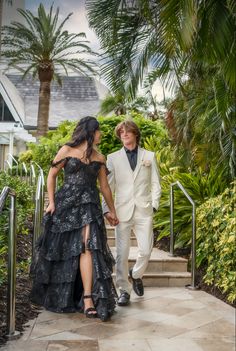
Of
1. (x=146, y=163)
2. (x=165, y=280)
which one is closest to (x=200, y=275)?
(x=165, y=280)

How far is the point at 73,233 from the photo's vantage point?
5.17 m

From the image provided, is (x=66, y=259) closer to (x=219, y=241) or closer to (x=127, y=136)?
(x=127, y=136)

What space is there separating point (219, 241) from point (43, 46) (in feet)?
65.8

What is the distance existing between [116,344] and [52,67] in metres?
23.0

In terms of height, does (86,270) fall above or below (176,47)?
below

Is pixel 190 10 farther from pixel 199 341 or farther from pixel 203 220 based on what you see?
pixel 199 341

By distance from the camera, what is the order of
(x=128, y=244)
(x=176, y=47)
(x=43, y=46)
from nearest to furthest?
(x=128, y=244) → (x=176, y=47) → (x=43, y=46)

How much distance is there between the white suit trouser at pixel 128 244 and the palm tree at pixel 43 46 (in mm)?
19904

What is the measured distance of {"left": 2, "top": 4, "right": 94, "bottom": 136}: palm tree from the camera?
24.6 meters

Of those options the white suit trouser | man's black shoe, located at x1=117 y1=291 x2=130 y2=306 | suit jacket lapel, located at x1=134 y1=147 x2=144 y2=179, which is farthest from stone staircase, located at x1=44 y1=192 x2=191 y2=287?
suit jacket lapel, located at x1=134 y1=147 x2=144 y2=179

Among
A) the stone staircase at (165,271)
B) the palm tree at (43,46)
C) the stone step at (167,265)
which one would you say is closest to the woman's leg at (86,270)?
the stone staircase at (165,271)

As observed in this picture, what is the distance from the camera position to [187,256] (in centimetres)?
781

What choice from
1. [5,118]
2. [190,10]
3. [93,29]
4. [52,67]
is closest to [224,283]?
[190,10]

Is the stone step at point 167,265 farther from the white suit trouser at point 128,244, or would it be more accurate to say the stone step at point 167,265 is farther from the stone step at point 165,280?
the white suit trouser at point 128,244
